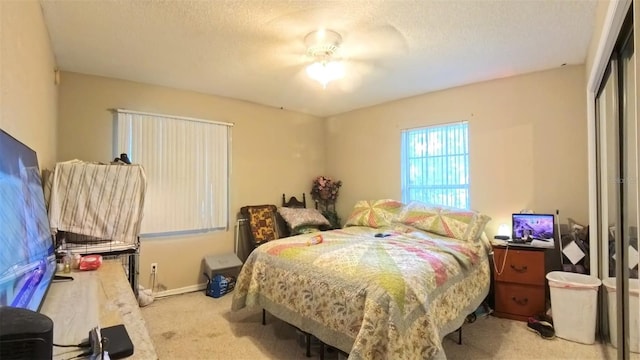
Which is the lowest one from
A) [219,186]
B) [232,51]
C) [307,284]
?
[307,284]

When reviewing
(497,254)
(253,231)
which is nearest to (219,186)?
(253,231)

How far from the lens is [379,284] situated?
189cm

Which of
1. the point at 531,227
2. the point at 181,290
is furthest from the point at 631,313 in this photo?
the point at 181,290

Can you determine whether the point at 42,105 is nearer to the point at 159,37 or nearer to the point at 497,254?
the point at 159,37

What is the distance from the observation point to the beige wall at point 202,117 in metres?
3.26

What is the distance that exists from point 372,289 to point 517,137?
259cm

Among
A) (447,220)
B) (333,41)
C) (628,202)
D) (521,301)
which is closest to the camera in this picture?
(628,202)

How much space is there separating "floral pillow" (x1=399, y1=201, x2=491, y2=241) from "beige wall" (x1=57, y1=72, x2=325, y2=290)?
76.5 inches

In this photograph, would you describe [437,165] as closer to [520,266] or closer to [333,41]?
[520,266]

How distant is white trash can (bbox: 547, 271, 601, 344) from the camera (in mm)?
2525

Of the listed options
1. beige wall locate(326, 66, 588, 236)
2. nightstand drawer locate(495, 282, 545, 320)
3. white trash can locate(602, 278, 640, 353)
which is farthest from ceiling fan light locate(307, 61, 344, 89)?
nightstand drawer locate(495, 282, 545, 320)

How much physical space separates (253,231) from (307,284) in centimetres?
209

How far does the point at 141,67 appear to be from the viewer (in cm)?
312

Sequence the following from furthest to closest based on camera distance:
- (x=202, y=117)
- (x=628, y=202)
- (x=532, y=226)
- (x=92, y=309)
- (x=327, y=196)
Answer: (x=327, y=196), (x=202, y=117), (x=532, y=226), (x=628, y=202), (x=92, y=309)
